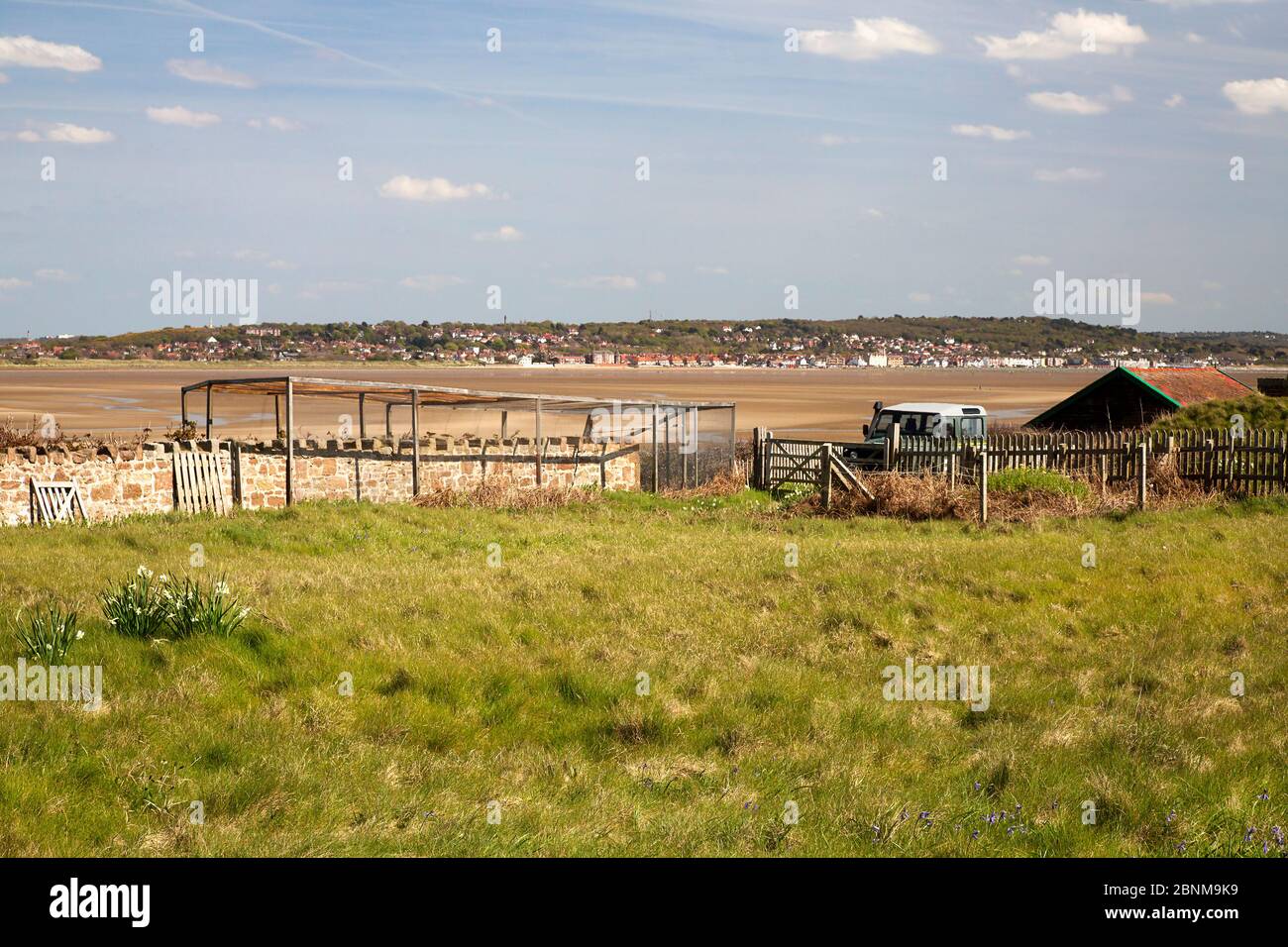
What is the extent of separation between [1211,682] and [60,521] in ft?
56.5

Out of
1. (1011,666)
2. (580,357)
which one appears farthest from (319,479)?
(580,357)

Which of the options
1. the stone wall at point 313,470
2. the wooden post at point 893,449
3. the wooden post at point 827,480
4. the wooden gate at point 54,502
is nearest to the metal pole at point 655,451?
the stone wall at point 313,470

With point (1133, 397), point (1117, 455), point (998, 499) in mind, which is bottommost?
point (998, 499)

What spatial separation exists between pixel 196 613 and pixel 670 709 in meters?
4.18

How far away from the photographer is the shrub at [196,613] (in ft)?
32.5

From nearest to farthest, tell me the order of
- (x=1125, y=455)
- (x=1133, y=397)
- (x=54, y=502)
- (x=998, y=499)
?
(x=54, y=502) < (x=998, y=499) < (x=1125, y=455) < (x=1133, y=397)

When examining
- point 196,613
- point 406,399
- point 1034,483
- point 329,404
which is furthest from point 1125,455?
point 329,404

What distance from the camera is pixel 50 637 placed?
916 centimetres

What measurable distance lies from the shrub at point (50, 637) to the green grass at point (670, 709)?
138 millimetres

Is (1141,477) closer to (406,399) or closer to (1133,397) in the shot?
(1133,397)

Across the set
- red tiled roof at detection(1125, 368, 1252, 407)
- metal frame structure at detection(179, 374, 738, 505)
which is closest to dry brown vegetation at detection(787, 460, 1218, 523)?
metal frame structure at detection(179, 374, 738, 505)

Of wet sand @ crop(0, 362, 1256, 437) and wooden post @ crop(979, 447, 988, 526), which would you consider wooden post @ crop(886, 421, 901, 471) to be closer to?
wooden post @ crop(979, 447, 988, 526)

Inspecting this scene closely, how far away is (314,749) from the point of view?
309 inches
